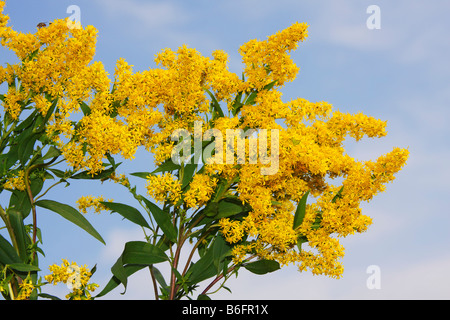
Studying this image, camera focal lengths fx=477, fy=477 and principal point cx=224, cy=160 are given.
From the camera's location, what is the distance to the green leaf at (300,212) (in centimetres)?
367

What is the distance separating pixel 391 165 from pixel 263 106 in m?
1.09

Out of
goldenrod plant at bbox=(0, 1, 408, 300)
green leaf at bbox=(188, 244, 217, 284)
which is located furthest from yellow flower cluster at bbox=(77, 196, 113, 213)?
green leaf at bbox=(188, 244, 217, 284)

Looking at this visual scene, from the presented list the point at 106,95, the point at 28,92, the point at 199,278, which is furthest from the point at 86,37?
the point at 199,278

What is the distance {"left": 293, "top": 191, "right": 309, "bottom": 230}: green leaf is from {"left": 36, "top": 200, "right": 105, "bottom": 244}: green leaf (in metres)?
1.50

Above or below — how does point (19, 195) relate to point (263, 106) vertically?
below

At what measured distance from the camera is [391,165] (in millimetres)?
3594

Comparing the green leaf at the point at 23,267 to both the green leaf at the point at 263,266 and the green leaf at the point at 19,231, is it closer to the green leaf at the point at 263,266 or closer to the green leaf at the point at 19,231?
the green leaf at the point at 19,231

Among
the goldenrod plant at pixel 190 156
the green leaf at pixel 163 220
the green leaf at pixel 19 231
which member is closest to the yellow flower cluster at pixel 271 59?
the goldenrod plant at pixel 190 156

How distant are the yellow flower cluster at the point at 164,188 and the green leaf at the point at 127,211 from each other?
42 centimetres

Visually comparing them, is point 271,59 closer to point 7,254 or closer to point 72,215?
point 72,215

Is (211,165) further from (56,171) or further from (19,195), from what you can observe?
(19,195)
